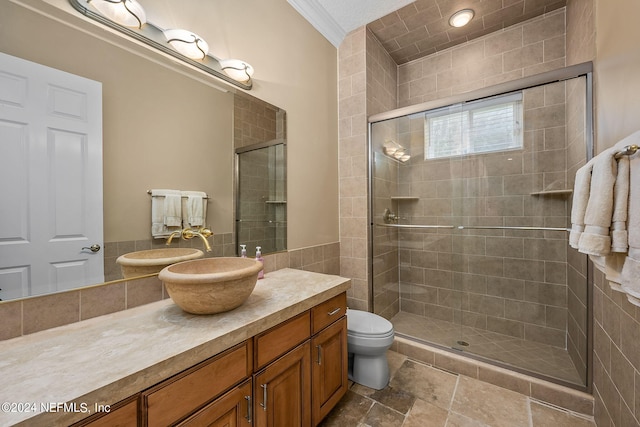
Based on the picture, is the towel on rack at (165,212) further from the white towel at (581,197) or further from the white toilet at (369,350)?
the white towel at (581,197)

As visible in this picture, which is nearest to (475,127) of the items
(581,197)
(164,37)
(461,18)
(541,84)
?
(541,84)

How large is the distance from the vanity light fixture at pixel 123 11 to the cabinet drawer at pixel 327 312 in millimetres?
1563

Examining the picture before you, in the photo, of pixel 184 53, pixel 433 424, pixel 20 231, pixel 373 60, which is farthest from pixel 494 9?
pixel 20 231

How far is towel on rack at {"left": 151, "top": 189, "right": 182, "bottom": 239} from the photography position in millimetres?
1216

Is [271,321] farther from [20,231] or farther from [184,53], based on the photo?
[184,53]

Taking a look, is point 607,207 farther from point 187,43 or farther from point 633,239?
point 187,43

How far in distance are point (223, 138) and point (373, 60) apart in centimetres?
180

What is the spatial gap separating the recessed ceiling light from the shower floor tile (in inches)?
109

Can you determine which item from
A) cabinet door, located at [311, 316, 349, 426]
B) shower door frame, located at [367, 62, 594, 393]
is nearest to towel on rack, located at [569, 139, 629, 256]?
shower door frame, located at [367, 62, 594, 393]

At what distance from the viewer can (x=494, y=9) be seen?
7.06 ft

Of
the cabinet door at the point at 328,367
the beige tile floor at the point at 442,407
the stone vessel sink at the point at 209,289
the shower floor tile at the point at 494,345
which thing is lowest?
the beige tile floor at the point at 442,407

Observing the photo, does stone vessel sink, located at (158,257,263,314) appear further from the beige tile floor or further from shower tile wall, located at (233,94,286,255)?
the beige tile floor

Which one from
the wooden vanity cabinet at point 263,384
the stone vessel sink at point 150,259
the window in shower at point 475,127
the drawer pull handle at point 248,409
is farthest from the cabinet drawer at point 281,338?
the window in shower at point 475,127

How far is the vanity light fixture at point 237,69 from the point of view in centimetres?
149
